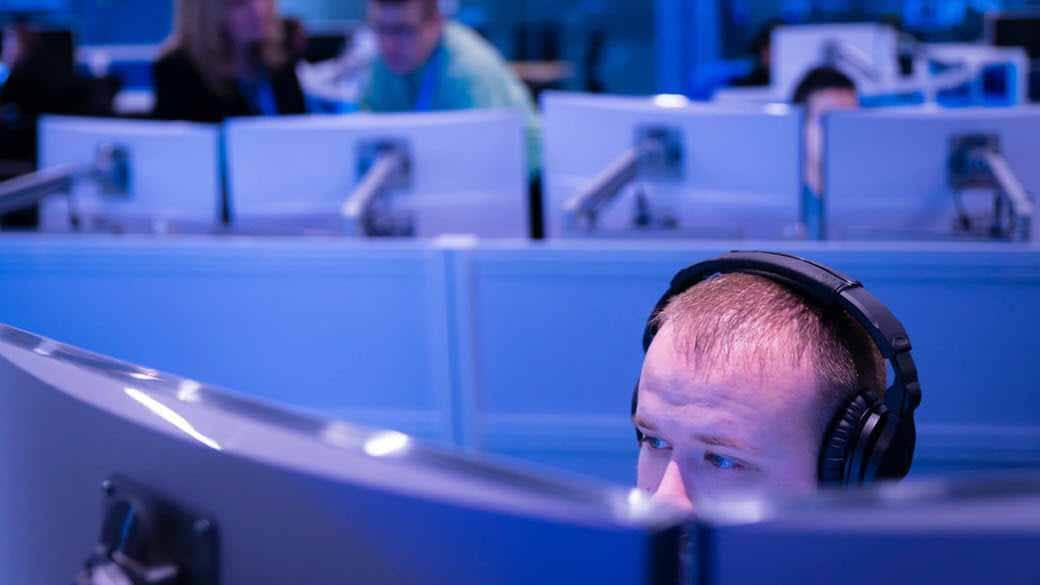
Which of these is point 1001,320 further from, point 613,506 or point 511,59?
point 511,59

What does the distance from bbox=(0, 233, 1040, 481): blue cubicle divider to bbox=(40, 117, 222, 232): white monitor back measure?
496 mm

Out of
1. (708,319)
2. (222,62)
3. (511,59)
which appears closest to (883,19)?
(511,59)

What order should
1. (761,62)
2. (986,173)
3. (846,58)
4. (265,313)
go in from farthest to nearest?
(761,62) → (846,58) → (986,173) → (265,313)

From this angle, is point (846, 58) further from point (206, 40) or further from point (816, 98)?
point (206, 40)

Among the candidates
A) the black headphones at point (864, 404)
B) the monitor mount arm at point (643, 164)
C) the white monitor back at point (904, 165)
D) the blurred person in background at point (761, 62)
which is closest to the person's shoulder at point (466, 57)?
the monitor mount arm at point (643, 164)

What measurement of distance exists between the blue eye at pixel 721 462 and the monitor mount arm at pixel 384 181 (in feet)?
4.52

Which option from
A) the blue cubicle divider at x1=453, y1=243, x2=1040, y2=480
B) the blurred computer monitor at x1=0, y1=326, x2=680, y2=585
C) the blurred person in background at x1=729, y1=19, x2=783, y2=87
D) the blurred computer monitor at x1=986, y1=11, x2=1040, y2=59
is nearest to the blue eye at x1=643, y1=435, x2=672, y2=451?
the blurred computer monitor at x1=0, y1=326, x2=680, y2=585

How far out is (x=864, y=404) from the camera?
0.83m

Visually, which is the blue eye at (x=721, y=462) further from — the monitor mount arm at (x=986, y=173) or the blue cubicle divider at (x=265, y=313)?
the monitor mount arm at (x=986, y=173)

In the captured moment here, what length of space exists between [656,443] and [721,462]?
0.18 ft

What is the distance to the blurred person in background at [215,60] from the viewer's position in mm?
3076

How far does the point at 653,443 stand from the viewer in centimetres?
81

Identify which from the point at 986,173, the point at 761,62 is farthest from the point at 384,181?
the point at 761,62

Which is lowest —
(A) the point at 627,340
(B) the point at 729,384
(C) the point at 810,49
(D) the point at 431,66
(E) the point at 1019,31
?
(A) the point at 627,340
